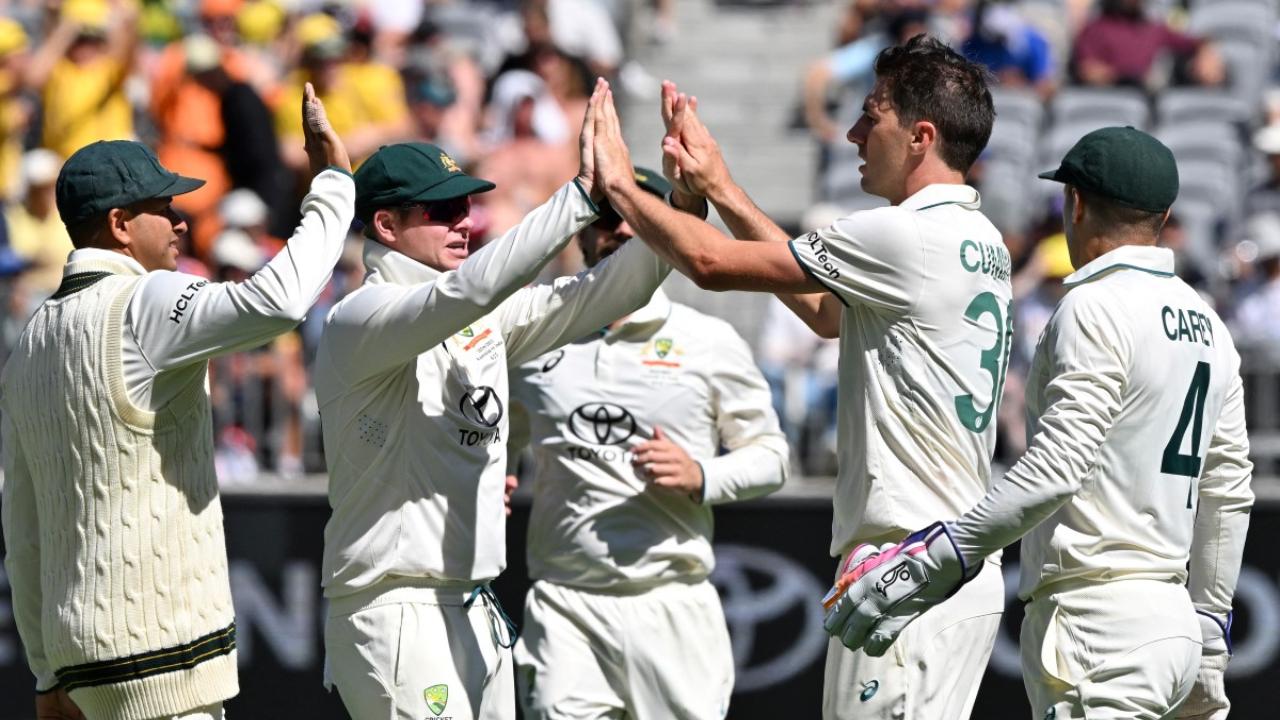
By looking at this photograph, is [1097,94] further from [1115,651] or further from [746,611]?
[1115,651]

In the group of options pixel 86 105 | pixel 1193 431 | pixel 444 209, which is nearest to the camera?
pixel 1193 431

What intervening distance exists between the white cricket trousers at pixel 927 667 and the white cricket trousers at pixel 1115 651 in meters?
0.17

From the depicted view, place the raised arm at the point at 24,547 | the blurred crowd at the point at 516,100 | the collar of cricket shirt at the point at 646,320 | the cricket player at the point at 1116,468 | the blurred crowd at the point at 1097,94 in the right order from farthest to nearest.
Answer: the blurred crowd at the point at 1097,94 → the blurred crowd at the point at 516,100 → the collar of cricket shirt at the point at 646,320 → the raised arm at the point at 24,547 → the cricket player at the point at 1116,468

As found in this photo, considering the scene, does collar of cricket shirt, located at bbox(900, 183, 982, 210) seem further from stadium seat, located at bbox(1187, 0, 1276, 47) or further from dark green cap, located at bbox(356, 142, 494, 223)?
stadium seat, located at bbox(1187, 0, 1276, 47)

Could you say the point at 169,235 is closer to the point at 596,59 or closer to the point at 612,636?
the point at 612,636

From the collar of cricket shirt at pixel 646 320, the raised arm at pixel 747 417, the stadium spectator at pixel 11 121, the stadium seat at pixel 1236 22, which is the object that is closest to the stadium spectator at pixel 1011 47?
the stadium seat at pixel 1236 22

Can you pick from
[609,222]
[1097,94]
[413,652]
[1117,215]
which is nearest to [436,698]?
[413,652]

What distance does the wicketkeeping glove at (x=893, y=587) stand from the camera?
4.67 metres

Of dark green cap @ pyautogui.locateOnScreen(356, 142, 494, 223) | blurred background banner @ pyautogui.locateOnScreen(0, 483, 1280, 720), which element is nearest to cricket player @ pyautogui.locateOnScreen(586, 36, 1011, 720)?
dark green cap @ pyautogui.locateOnScreen(356, 142, 494, 223)

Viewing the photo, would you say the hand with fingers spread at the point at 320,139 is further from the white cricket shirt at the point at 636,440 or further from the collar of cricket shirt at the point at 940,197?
the white cricket shirt at the point at 636,440

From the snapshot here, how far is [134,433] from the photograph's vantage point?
195 inches

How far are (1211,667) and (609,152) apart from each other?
7.38 feet

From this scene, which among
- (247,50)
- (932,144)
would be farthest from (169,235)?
(247,50)

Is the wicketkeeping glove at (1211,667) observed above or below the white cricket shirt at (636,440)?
below
